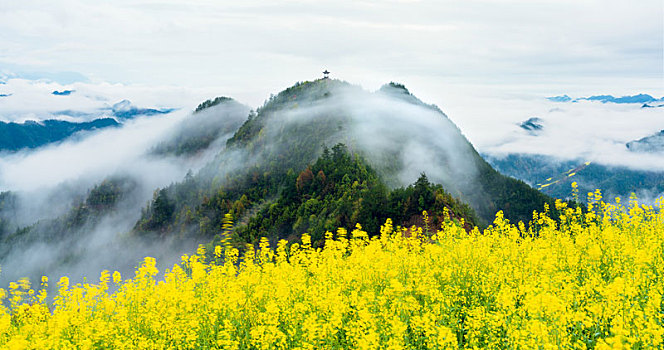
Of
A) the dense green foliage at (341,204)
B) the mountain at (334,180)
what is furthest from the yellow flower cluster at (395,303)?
the mountain at (334,180)

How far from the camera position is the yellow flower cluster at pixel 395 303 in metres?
8.94

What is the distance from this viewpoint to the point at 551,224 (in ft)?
59.6

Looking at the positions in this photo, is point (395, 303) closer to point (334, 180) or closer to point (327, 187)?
point (327, 187)

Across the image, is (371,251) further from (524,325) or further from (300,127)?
(300,127)

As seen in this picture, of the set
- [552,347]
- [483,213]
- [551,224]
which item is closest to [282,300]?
[552,347]

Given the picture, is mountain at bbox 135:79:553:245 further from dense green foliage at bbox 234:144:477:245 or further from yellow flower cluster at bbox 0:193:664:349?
yellow flower cluster at bbox 0:193:664:349

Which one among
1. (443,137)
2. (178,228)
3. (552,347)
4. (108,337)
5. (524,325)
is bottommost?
(178,228)

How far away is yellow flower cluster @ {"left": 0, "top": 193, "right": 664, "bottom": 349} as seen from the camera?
8.94m

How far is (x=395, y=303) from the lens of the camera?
1065 centimetres

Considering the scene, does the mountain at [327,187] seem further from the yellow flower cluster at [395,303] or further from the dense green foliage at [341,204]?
the yellow flower cluster at [395,303]

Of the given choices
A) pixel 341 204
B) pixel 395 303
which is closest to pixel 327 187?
pixel 341 204

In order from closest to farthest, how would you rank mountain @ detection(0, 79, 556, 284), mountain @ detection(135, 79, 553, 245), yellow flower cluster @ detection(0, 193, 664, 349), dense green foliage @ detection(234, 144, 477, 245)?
yellow flower cluster @ detection(0, 193, 664, 349), dense green foliage @ detection(234, 144, 477, 245), mountain @ detection(0, 79, 556, 284), mountain @ detection(135, 79, 553, 245)

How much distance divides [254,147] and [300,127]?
2587cm

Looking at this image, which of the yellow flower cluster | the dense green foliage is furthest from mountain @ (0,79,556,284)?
the yellow flower cluster
